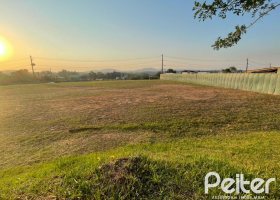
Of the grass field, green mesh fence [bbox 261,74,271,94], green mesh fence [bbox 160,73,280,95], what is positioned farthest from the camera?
green mesh fence [bbox 261,74,271,94]

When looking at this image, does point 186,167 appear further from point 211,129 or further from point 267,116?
point 267,116

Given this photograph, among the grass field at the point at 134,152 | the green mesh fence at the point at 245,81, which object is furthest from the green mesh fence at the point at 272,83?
the grass field at the point at 134,152

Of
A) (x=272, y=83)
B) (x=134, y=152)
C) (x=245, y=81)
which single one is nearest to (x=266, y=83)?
(x=272, y=83)

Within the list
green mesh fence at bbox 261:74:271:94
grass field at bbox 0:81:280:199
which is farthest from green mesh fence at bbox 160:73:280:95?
grass field at bbox 0:81:280:199

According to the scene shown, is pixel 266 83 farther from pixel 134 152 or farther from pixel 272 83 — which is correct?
pixel 134 152

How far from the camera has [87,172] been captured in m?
4.16

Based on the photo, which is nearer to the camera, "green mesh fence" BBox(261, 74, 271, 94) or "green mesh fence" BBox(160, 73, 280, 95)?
"green mesh fence" BBox(160, 73, 280, 95)

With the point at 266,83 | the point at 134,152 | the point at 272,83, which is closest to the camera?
the point at 134,152

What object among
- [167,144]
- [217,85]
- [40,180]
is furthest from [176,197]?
[217,85]

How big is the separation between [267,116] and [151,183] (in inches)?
321

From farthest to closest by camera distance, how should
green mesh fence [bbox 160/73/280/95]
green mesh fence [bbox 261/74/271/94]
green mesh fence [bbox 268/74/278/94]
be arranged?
1. green mesh fence [bbox 261/74/271/94]
2. green mesh fence [bbox 160/73/280/95]
3. green mesh fence [bbox 268/74/278/94]

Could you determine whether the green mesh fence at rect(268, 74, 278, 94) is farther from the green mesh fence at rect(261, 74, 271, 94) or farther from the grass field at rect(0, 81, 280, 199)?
the grass field at rect(0, 81, 280, 199)

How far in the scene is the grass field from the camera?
12.4 feet

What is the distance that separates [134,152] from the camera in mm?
5883
